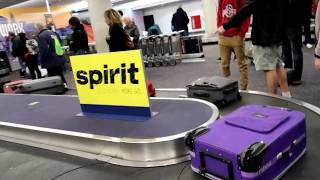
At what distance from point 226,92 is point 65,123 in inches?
32.6

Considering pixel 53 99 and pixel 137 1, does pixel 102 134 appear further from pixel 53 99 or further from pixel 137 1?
pixel 137 1

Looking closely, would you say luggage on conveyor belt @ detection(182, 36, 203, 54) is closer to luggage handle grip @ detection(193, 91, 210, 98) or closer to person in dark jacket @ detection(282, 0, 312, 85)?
person in dark jacket @ detection(282, 0, 312, 85)

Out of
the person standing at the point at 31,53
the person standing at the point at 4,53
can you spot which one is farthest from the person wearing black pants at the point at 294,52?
the person standing at the point at 4,53

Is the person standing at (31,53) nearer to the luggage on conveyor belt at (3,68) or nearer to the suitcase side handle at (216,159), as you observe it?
the luggage on conveyor belt at (3,68)

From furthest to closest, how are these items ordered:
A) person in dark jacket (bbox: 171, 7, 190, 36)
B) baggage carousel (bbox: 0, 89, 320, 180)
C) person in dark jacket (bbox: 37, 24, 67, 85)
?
person in dark jacket (bbox: 171, 7, 190, 36)
person in dark jacket (bbox: 37, 24, 67, 85)
baggage carousel (bbox: 0, 89, 320, 180)

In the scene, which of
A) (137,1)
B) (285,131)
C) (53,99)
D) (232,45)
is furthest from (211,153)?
(137,1)

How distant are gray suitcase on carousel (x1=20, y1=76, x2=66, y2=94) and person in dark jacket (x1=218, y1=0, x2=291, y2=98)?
62.1 inches

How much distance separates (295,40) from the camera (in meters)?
3.49

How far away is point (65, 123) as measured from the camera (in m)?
1.55

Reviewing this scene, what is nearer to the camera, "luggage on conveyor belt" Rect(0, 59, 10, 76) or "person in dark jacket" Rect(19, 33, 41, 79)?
"person in dark jacket" Rect(19, 33, 41, 79)

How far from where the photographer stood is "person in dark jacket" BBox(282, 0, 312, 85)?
124 inches

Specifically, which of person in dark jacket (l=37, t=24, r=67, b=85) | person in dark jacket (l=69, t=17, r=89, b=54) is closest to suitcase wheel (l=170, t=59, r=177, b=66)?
person in dark jacket (l=69, t=17, r=89, b=54)

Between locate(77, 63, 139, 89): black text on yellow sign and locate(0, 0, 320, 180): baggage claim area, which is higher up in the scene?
locate(77, 63, 139, 89): black text on yellow sign

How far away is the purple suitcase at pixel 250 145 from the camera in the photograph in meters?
0.86
